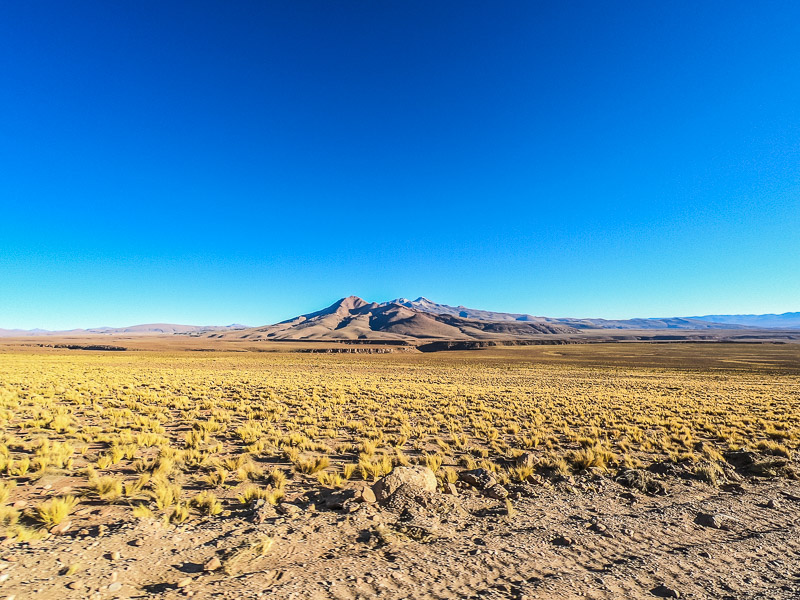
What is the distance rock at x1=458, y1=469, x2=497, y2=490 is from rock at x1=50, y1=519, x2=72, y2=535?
6750mm

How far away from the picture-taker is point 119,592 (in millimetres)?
3875

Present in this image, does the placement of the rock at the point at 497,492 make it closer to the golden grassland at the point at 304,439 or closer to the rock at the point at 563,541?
the golden grassland at the point at 304,439

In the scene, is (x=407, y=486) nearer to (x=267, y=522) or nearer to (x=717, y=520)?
(x=267, y=522)

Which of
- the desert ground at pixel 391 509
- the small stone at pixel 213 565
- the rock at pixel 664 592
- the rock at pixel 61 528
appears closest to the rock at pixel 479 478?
the desert ground at pixel 391 509

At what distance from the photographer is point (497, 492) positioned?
281 inches

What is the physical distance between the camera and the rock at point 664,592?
409 centimetres

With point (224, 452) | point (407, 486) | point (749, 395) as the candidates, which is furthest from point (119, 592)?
point (749, 395)

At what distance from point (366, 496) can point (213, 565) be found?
8.88ft

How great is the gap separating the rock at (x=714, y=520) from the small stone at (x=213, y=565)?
7.14 metres

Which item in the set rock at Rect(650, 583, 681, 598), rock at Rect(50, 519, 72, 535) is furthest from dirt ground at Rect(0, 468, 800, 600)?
rock at Rect(50, 519, 72, 535)

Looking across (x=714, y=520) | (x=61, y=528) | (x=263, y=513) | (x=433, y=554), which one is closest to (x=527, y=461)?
(x=714, y=520)

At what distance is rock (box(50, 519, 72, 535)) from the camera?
5.19 metres

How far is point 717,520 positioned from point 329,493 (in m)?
6.59

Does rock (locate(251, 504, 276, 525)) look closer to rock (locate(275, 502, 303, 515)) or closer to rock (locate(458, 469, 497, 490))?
rock (locate(275, 502, 303, 515))
